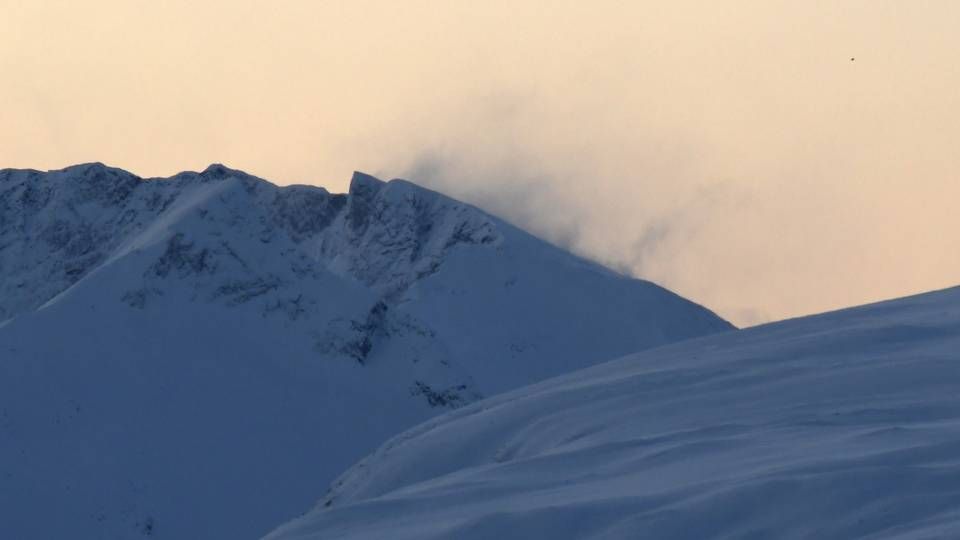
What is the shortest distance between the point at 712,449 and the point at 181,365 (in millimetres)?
62545

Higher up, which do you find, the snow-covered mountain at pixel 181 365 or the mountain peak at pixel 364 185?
the mountain peak at pixel 364 185

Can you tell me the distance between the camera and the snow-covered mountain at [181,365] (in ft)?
227

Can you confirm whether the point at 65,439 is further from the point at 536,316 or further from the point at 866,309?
the point at 536,316

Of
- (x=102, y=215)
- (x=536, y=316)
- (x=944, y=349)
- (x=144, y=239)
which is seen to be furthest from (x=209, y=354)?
(x=944, y=349)

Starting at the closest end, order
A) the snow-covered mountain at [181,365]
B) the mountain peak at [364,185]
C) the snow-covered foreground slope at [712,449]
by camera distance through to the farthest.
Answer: the snow-covered foreground slope at [712,449] < the snow-covered mountain at [181,365] < the mountain peak at [364,185]

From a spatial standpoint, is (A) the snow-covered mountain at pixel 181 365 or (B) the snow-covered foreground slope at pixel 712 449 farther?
(A) the snow-covered mountain at pixel 181 365

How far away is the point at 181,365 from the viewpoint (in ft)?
258

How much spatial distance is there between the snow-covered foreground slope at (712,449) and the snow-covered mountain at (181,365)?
44660mm

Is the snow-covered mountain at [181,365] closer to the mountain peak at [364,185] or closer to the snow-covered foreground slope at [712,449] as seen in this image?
the mountain peak at [364,185]

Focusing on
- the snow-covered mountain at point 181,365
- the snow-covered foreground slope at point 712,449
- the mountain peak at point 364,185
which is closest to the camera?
the snow-covered foreground slope at point 712,449

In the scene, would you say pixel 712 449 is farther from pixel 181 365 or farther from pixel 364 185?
pixel 364 185

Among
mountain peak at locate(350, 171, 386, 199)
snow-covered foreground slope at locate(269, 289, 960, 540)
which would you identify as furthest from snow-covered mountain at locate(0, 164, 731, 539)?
snow-covered foreground slope at locate(269, 289, 960, 540)

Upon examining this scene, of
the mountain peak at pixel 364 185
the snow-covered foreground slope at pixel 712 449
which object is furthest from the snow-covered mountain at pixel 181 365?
the snow-covered foreground slope at pixel 712 449

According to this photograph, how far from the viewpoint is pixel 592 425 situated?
20.4 metres
